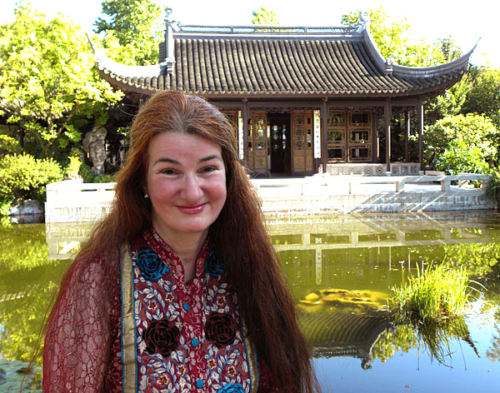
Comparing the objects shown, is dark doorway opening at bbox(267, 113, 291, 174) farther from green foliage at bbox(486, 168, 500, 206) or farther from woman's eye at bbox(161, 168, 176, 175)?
woman's eye at bbox(161, 168, 176, 175)

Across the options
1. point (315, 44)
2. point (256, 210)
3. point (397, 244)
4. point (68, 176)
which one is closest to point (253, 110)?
point (315, 44)

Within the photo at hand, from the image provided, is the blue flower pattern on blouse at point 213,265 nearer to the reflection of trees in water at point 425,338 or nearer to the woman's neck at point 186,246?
the woman's neck at point 186,246

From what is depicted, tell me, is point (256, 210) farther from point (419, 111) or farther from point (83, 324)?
point (419, 111)

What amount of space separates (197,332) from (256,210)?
48cm

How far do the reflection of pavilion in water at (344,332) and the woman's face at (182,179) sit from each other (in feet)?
9.14

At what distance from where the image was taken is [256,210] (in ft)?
5.76

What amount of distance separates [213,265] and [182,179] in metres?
0.33

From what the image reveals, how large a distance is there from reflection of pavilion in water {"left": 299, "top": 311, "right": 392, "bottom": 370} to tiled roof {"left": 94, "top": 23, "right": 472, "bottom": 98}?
433 inches

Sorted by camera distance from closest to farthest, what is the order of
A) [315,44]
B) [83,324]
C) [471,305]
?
[83,324] → [471,305] → [315,44]

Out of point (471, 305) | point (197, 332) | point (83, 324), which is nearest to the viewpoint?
point (83, 324)

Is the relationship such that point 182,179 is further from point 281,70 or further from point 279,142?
point 279,142

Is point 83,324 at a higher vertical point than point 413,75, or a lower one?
lower

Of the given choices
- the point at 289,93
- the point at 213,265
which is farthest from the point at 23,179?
the point at 213,265

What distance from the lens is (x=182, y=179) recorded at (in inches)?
57.8
